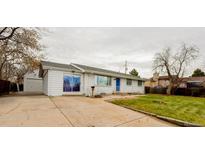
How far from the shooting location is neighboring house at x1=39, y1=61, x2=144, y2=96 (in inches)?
450

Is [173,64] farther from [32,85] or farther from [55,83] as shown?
[32,85]

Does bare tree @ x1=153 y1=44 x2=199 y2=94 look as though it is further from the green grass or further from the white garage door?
the white garage door

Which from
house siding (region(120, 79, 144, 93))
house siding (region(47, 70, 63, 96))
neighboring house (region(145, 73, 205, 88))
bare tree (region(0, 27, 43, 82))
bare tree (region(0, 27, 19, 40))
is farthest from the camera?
neighboring house (region(145, 73, 205, 88))

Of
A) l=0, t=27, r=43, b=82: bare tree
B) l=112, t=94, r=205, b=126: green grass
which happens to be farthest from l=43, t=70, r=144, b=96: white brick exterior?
l=112, t=94, r=205, b=126: green grass

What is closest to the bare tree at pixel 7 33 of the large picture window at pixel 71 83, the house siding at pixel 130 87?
the large picture window at pixel 71 83

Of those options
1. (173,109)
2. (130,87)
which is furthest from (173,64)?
(173,109)

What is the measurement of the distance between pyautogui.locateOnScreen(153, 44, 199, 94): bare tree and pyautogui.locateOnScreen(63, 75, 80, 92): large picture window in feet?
54.7

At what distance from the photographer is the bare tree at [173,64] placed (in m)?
23.2

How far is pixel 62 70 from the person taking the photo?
38.9 feet

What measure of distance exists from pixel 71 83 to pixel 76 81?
552mm

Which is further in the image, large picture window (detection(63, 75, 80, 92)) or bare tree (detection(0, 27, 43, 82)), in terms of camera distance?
large picture window (detection(63, 75, 80, 92))

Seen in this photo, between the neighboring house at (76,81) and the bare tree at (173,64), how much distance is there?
979cm
